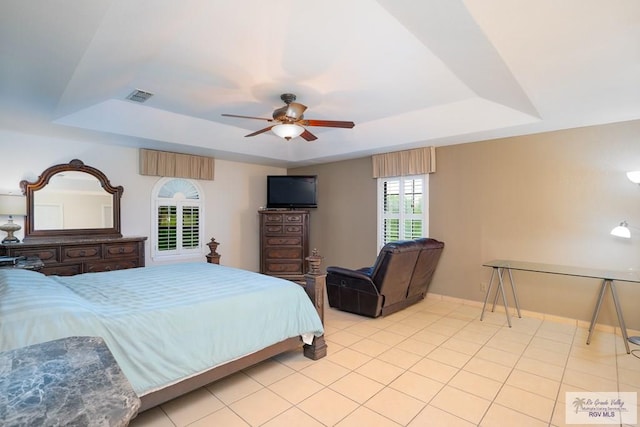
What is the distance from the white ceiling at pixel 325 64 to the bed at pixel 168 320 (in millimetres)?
1643

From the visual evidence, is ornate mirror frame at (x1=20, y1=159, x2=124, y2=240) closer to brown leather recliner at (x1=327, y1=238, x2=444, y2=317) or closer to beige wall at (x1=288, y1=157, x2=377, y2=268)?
brown leather recliner at (x1=327, y1=238, x2=444, y2=317)

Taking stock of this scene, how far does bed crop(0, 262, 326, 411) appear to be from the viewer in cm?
178

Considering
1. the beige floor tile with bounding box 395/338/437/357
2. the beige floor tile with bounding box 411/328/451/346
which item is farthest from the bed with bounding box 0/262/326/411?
the beige floor tile with bounding box 411/328/451/346

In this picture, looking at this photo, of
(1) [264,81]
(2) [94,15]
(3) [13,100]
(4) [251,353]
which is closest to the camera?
(2) [94,15]

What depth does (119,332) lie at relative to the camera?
6.18 feet

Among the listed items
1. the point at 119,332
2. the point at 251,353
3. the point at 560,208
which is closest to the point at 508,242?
the point at 560,208

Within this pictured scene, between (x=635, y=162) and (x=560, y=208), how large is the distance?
83 cm

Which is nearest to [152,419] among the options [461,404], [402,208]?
[461,404]

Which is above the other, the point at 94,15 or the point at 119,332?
the point at 94,15

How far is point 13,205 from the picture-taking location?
3.85 m

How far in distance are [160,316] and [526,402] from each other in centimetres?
262

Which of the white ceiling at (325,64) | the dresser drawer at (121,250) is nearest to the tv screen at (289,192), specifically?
the white ceiling at (325,64)

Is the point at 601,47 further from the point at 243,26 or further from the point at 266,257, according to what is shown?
the point at 266,257

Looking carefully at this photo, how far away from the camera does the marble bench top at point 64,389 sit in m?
0.70
